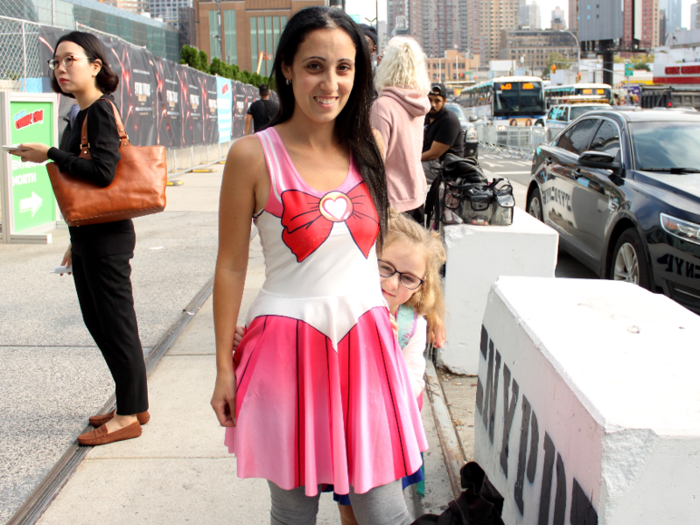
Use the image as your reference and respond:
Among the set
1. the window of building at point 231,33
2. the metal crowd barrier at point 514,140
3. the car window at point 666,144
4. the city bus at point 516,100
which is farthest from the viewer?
the window of building at point 231,33

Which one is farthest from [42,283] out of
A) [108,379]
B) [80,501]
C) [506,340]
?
[506,340]

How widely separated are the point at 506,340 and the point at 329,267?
1.01 m

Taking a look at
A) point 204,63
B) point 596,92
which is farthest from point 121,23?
point 204,63

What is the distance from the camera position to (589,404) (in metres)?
1.63

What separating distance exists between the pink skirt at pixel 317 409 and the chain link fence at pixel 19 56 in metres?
9.07

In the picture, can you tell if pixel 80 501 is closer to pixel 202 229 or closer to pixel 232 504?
pixel 232 504

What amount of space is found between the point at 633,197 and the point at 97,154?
13.9 feet

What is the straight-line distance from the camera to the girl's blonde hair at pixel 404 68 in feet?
13.8

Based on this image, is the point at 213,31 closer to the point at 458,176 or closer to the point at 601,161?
the point at 601,161

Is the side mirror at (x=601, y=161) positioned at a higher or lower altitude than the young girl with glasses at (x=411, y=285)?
higher

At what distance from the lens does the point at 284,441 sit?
1.71 metres

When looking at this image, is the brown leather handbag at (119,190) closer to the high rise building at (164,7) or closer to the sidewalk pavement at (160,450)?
the sidewalk pavement at (160,450)

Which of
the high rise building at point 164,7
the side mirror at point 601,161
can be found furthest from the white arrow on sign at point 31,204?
the high rise building at point 164,7

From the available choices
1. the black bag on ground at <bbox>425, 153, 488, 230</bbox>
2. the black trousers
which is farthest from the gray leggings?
the black bag on ground at <bbox>425, 153, 488, 230</bbox>
